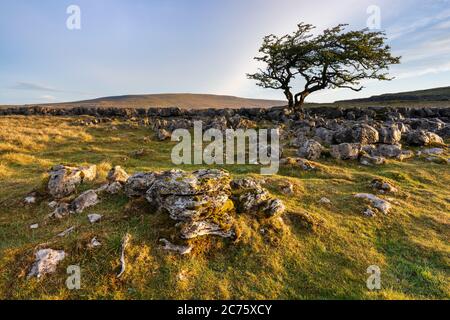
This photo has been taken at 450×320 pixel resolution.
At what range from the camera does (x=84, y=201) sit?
11.7m

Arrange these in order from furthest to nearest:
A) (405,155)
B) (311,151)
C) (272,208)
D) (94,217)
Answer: (405,155) → (311,151) → (272,208) → (94,217)

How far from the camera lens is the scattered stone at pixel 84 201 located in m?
11.5

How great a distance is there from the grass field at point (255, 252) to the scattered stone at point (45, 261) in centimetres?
18

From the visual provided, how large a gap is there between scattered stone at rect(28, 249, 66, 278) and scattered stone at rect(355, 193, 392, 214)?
1217 cm

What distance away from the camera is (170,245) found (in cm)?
932

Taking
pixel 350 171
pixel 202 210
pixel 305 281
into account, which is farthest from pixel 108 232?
pixel 350 171

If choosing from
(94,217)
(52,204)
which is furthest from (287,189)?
(52,204)

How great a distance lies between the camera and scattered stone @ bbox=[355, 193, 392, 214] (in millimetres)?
13156

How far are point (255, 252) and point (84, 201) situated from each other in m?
6.83

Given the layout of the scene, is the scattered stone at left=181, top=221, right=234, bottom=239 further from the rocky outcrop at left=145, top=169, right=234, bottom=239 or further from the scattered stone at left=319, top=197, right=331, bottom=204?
the scattered stone at left=319, top=197, right=331, bottom=204

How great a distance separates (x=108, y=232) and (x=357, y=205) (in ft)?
33.9

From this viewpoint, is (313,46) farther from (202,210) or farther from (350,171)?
(202,210)

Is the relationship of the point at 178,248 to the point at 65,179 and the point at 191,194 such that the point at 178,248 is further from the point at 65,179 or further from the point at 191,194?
the point at 65,179

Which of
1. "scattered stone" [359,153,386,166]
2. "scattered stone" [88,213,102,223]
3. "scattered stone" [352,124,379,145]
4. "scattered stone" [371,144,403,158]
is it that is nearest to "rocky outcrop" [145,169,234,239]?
"scattered stone" [88,213,102,223]
